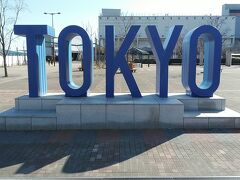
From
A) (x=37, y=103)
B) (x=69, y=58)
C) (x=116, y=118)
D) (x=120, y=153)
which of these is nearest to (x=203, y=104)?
(x=116, y=118)

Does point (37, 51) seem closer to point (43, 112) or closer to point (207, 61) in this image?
Result: point (43, 112)

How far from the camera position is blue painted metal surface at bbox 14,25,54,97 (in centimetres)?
827

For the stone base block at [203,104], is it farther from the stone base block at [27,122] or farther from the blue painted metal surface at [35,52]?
the blue painted metal surface at [35,52]

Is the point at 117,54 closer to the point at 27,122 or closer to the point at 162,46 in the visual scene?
the point at 162,46

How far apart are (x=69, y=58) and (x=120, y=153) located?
3.96 metres

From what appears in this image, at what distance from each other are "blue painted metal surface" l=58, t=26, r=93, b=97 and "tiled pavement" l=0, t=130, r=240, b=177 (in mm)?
1643

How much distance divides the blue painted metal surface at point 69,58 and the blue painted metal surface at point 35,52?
551 millimetres

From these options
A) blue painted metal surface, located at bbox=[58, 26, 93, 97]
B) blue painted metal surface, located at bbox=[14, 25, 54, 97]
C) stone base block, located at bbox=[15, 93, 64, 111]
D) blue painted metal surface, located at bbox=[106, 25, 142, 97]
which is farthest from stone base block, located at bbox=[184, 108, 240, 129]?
blue painted metal surface, located at bbox=[14, 25, 54, 97]

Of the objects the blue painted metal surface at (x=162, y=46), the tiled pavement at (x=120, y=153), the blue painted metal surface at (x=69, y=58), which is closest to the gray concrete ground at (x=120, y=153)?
the tiled pavement at (x=120, y=153)

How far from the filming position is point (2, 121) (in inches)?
301

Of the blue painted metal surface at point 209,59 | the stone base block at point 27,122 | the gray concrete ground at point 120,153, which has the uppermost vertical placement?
the blue painted metal surface at point 209,59

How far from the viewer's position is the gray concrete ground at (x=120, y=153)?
5082 mm

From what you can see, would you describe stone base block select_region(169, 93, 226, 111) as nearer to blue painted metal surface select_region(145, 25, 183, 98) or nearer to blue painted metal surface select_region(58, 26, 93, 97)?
blue painted metal surface select_region(145, 25, 183, 98)

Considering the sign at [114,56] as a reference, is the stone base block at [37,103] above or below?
below
